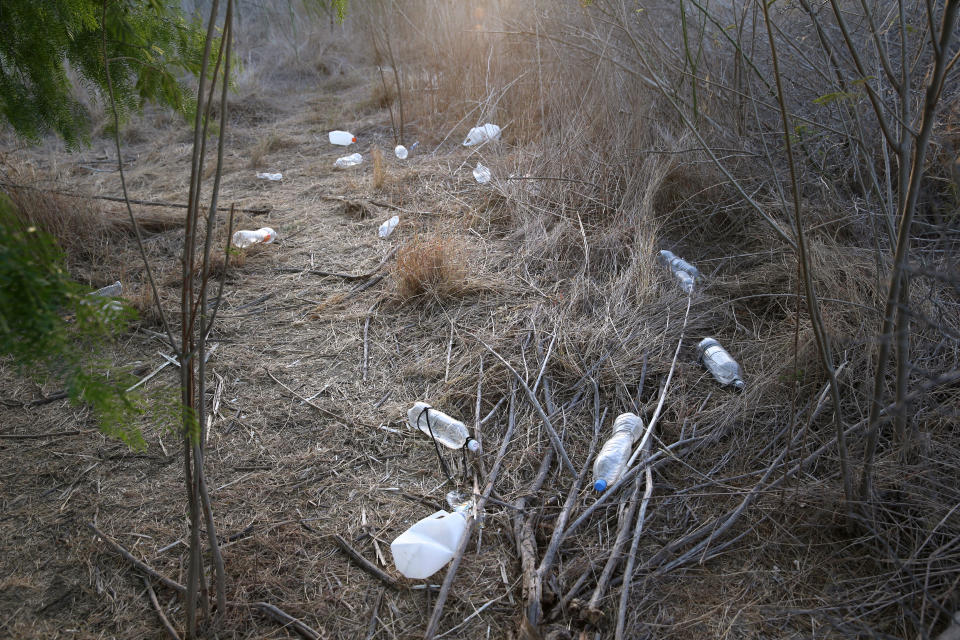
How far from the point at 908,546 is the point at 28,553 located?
210cm

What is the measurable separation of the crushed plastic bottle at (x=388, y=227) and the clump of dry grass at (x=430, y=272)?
723mm

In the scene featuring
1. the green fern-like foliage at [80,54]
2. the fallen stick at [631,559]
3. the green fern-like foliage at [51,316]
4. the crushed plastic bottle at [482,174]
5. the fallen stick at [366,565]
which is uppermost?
the green fern-like foliage at [80,54]

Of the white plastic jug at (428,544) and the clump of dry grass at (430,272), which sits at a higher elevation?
the clump of dry grass at (430,272)

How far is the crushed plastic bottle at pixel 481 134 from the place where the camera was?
4.28m

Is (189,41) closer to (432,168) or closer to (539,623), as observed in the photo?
(539,623)

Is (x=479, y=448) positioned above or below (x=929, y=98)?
below

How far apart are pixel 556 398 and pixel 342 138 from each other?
3.90 metres

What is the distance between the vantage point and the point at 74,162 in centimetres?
500

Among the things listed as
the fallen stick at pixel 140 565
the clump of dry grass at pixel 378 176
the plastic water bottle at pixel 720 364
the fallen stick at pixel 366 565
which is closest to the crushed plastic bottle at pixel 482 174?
the clump of dry grass at pixel 378 176

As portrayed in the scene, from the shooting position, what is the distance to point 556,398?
78.8 inches

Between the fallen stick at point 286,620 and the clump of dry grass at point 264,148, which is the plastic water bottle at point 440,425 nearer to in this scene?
the fallen stick at point 286,620

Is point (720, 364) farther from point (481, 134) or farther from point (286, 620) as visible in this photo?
point (481, 134)

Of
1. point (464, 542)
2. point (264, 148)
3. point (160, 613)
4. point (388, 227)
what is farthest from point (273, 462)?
point (264, 148)

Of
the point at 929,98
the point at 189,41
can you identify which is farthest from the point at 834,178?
the point at 189,41
